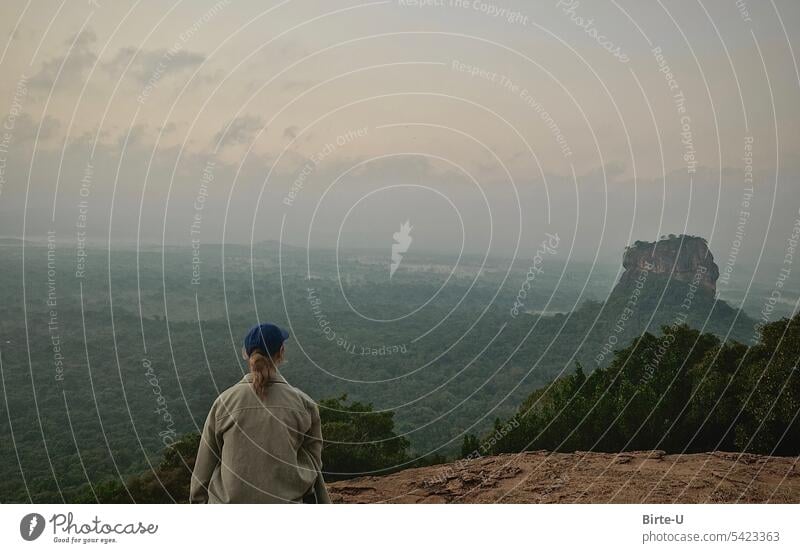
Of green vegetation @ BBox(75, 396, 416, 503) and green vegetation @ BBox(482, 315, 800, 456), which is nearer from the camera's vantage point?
green vegetation @ BBox(75, 396, 416, 503)

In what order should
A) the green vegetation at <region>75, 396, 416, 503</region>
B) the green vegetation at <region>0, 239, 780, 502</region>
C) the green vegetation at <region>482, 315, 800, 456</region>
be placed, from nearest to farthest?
the green vegetation at <region>75, 396, 416, 503</region> → the green vegetation at <region>482, 315, 800, 456</region> → the green vegetation at <region>0, 239, 780, 502</region>

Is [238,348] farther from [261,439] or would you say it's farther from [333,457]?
[261,439]

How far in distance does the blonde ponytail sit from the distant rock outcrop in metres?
9.71

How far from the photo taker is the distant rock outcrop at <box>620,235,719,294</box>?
Result: 13.1 metres

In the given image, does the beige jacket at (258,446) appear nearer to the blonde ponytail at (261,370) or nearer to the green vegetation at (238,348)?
the blonde ponytail at (261,370)

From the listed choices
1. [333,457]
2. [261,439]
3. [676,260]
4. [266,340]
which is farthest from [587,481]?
[676,260]

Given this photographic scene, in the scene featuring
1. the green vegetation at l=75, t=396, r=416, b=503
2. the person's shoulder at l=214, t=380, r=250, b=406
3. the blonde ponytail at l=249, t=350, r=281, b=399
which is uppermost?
the blonde ponytail at l=249, t=350, r=281, b=399

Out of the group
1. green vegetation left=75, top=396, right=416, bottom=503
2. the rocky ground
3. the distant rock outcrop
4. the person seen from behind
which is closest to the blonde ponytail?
the person seen from behind

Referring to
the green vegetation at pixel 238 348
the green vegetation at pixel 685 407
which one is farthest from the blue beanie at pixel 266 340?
the green vegetation at pixel 685 407

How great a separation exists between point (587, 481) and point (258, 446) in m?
4.21

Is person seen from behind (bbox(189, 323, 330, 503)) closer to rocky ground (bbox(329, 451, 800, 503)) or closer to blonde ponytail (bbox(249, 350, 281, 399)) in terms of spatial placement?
blonde ponytail (bbox(249, 350, 281, 399))

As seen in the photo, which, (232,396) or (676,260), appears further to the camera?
(676,260)

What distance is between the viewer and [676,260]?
43.8 feet

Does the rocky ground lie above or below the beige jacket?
below
